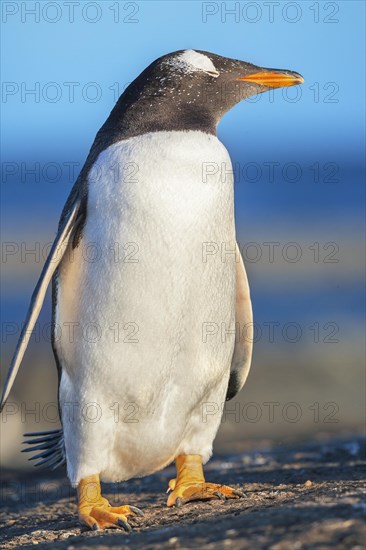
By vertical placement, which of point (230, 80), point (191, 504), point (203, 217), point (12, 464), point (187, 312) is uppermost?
point (230, 80)

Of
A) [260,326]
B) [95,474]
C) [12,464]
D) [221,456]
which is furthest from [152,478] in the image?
[260,326]

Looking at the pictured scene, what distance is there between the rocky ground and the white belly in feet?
1.28

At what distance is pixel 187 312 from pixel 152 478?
2462mm

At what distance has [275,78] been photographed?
15.2 ft

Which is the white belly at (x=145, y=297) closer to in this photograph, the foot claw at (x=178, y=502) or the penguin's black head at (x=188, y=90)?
the penguin's black head at (x=188, y=90)

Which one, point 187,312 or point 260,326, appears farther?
point 260,326

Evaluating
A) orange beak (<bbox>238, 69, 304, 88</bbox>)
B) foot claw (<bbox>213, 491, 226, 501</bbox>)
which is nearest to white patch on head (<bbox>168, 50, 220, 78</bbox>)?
orange beak (<bbox>238, 69, 304, 88</bbox>)

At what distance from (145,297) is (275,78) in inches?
46.8

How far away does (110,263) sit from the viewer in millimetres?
4195

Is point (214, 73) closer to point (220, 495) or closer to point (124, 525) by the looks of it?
point (220, 495)

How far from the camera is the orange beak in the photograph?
4.61 m

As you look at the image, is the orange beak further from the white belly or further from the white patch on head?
the white belly

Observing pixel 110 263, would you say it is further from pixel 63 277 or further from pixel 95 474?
pixel 95 474

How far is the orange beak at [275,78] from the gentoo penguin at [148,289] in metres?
0.12
